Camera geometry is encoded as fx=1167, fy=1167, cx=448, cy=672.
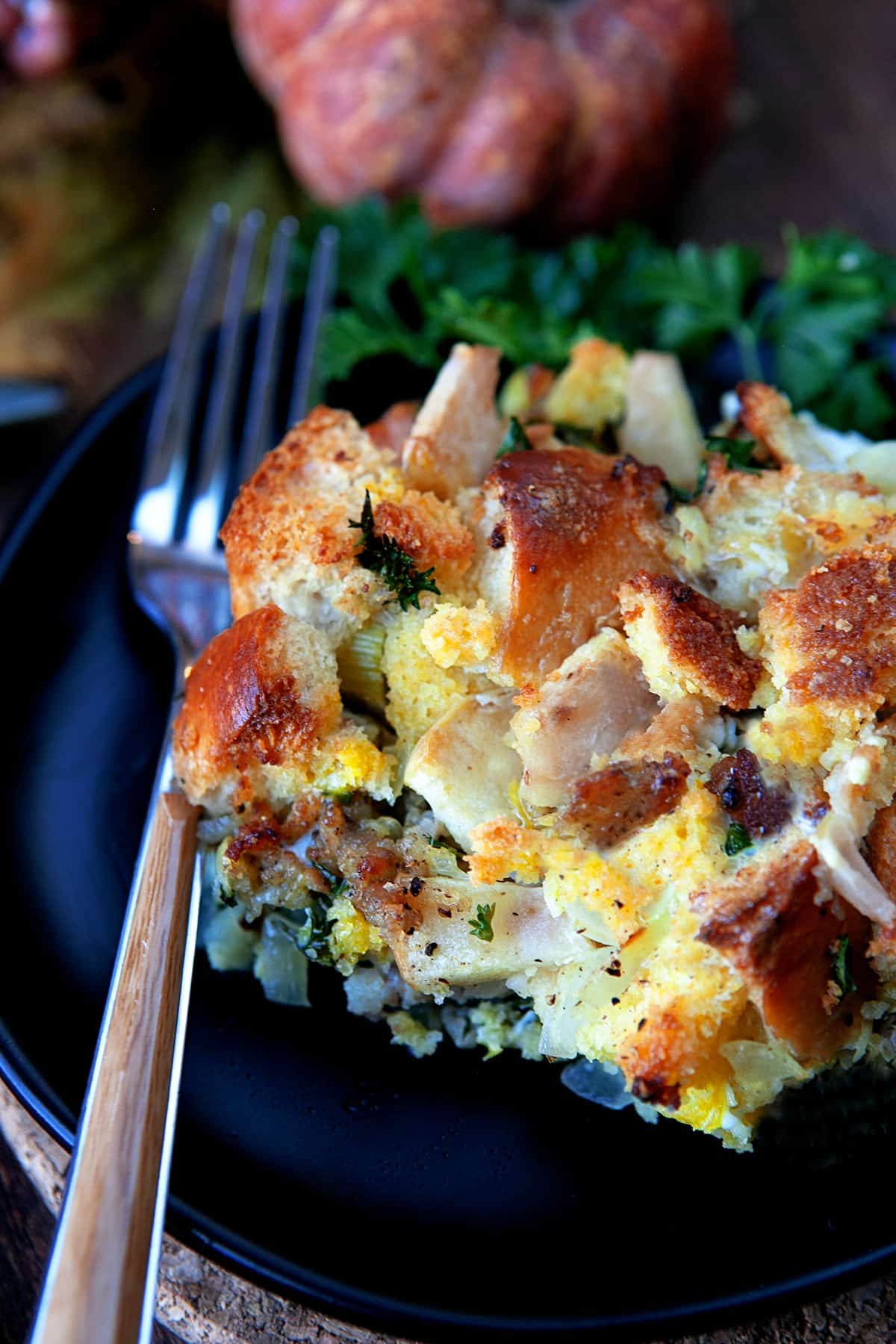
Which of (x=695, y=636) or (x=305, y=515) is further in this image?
(x=305, y=515)

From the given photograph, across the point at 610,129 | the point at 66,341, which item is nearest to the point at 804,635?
the point at 610,129

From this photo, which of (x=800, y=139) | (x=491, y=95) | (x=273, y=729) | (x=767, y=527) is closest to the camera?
(x=273, y=729)

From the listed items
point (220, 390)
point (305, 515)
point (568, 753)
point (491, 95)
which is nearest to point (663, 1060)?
point (568, 753)

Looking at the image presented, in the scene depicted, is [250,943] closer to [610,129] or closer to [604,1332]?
[604,1332]

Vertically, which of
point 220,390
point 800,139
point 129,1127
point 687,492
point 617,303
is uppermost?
point 220,390

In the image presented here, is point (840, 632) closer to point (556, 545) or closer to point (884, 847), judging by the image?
point (884, 847)

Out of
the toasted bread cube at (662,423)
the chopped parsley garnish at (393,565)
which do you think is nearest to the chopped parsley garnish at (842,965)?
the chopped parsley garnish at (393,565)
